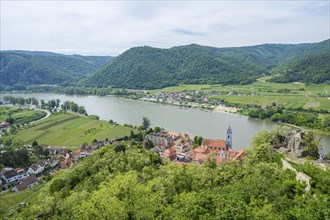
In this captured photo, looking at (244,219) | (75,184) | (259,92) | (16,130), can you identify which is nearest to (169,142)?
(75,184)

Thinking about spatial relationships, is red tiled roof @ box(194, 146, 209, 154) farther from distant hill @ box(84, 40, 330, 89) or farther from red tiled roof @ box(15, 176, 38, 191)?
distant hill @ box(84, 40, 330, 89)

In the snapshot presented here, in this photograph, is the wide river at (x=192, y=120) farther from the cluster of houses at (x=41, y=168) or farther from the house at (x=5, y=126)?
the house at (x=5, y=126)

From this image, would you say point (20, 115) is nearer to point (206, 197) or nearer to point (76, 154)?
point (76, 154)

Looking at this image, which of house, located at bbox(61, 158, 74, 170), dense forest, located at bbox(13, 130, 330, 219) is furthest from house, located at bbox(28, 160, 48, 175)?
dense forest, located at bbox(13, 130, 330, 219)

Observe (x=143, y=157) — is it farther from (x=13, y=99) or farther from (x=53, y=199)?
(x=13, y=99)

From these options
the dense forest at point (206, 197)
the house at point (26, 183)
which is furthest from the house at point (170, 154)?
the house at point (26, 183)

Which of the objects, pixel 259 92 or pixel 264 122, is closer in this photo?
pixel 264 122
